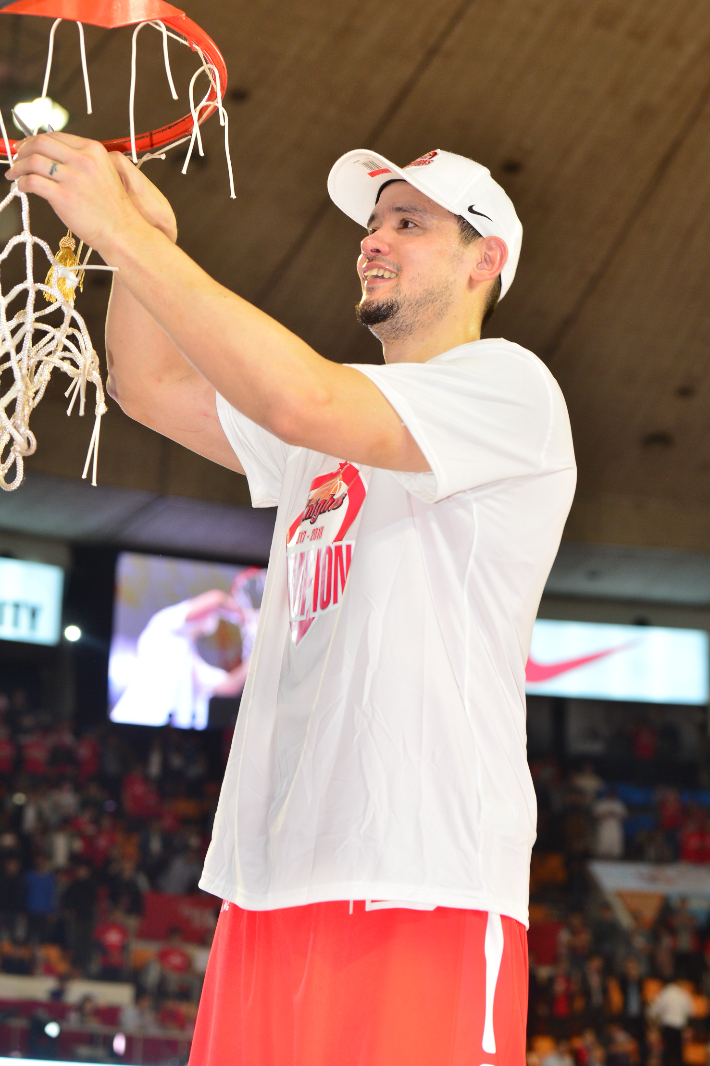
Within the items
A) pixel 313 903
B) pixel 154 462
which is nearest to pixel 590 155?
pixel 154 462

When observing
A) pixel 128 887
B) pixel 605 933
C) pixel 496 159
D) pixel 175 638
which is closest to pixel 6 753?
pixel 128 887

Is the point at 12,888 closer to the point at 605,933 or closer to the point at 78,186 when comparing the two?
the point at 605,933

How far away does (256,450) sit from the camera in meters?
1.84

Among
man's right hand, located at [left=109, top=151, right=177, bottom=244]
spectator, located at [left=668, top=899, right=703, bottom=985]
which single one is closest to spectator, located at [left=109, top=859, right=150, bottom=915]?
spectator, located at [left=668, top=899, right=703, bottom=985]

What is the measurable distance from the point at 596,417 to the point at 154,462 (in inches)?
166

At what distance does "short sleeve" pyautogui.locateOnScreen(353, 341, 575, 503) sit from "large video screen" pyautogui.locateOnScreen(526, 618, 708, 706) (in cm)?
1116

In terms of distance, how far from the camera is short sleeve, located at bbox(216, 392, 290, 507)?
1821mm

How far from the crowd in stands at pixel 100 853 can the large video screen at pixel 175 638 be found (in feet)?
1.11

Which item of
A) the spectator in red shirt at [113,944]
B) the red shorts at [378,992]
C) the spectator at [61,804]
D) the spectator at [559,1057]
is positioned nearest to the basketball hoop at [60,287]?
the red shorts at [378,992]

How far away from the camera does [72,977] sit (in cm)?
835

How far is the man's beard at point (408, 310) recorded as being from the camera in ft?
5.49

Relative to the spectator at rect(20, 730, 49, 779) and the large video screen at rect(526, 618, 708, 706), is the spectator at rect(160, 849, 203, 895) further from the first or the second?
the large video screen at rect(526, 618, 708, 706)

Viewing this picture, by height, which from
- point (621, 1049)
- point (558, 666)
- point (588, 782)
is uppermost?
point (558, 666)

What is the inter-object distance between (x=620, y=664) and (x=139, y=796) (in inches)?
233
